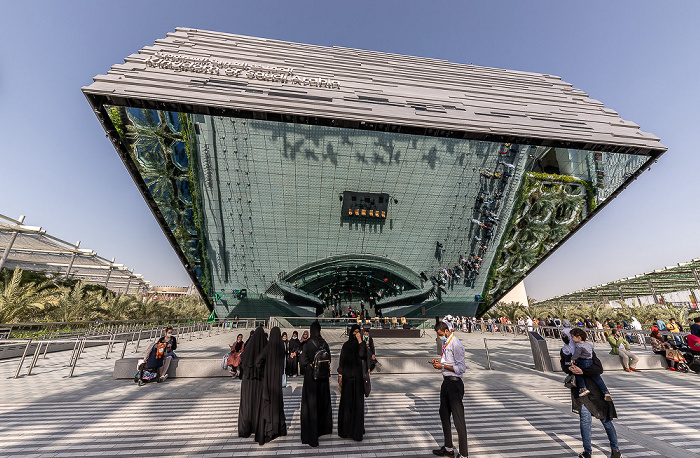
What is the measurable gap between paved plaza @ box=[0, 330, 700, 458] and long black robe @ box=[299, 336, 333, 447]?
0.18m

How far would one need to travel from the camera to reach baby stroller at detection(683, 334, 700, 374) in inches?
399

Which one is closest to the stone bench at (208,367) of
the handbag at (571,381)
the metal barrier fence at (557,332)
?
the handbag at (571,381)

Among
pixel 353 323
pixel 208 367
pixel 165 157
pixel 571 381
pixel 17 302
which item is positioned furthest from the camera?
pixel 353 323

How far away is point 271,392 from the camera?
475cm

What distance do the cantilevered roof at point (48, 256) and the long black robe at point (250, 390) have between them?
31.9 meters

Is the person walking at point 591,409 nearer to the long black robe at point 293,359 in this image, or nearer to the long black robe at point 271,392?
the long black robe at point 271,392

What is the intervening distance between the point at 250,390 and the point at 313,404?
3.77 ft

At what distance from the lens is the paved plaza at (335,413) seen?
4.45 meters

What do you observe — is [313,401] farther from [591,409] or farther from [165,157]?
[165,157]

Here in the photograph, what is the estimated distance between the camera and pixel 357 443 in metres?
4.68

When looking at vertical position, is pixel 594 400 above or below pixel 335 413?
above

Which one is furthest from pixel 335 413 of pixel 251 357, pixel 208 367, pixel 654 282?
pixel 654 282

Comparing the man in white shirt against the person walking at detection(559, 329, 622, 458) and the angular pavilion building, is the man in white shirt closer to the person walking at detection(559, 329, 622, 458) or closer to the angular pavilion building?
the person walking at detection(559, 329, 622, 458)

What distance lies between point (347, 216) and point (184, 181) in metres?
14.8
